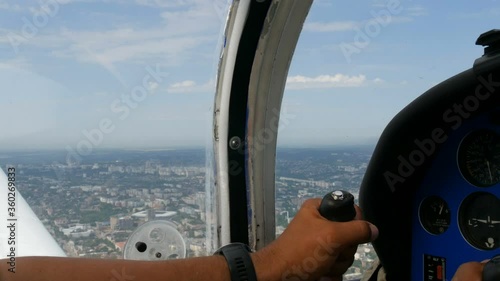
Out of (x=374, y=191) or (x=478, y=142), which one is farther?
(x=374, y=191)

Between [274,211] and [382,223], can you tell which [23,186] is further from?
[382,223]

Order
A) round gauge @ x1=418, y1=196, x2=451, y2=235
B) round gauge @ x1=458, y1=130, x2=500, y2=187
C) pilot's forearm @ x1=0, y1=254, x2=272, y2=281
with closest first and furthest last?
pilot's forearm @ x1=0, y1=254, x2=272, y2=281 → round gauge @ x1=458, y1=130, x2=500, y2=187 → round gauge @ x1=418, y1=196, x2=451, y2=235

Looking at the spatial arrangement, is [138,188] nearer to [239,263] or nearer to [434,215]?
[239,263]

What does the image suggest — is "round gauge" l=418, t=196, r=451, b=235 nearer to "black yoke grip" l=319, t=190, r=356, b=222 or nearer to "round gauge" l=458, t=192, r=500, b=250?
"round gauge" l=458, t=192, r=500, b=250

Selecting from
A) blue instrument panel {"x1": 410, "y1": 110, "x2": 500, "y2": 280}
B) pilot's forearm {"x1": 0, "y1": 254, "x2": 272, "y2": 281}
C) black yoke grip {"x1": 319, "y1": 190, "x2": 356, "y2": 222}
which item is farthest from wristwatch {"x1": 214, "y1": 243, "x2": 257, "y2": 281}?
blue instrument panel {"x1": 410, "y1": 110, "x2": 500, "y2": 280}

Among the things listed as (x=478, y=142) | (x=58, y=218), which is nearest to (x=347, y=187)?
(x=478, y=142)

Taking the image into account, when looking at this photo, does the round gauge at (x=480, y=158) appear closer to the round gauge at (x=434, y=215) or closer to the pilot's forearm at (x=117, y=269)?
the round gauge at (x=434, y=215)

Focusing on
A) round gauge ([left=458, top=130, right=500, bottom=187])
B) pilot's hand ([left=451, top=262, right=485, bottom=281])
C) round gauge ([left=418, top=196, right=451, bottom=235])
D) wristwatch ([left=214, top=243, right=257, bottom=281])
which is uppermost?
round gauge ([left=458, top=130, right=500, bottom=187])

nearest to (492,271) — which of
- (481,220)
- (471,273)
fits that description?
(471,273)
